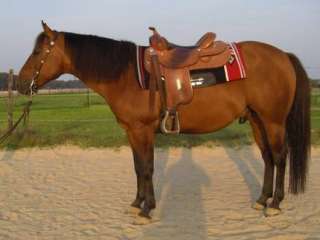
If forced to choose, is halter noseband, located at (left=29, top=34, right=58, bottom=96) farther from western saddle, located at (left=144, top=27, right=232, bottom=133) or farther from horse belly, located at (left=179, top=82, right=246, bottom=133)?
horse belly, located at (left=179, top=82, right=246, bottom=133)

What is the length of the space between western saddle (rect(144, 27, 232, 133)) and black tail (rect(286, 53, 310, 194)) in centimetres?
89

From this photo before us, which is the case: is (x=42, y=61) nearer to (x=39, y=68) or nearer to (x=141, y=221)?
(x=39, y=68)

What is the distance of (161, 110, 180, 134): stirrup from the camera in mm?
4031

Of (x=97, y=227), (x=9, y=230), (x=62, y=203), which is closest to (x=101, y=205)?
(x=62, y=203)

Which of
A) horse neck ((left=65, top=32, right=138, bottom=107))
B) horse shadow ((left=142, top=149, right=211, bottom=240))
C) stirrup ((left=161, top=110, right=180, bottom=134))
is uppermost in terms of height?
horse neck ((left=65, top=32, right=138, bottom=107))

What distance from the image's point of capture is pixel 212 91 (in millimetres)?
4129

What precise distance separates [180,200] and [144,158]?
3.47 ft

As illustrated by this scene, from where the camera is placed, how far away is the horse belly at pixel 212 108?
13.5 ft

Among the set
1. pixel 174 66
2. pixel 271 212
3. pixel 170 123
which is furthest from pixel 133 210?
pixel 174 66

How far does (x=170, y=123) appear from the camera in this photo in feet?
13.3

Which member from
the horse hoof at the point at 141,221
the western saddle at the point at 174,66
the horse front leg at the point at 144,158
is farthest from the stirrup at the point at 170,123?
the horse hoof at the point at 141,221

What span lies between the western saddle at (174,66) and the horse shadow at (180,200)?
0.90 m

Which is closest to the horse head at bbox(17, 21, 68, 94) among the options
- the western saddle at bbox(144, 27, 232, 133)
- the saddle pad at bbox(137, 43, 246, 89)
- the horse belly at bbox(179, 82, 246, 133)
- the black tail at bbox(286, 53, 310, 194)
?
the saddle pad at bbox(137, 43, 246, 89)

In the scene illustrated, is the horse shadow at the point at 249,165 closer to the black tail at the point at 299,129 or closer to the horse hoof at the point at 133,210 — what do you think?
the black tail at the point at 299,129
